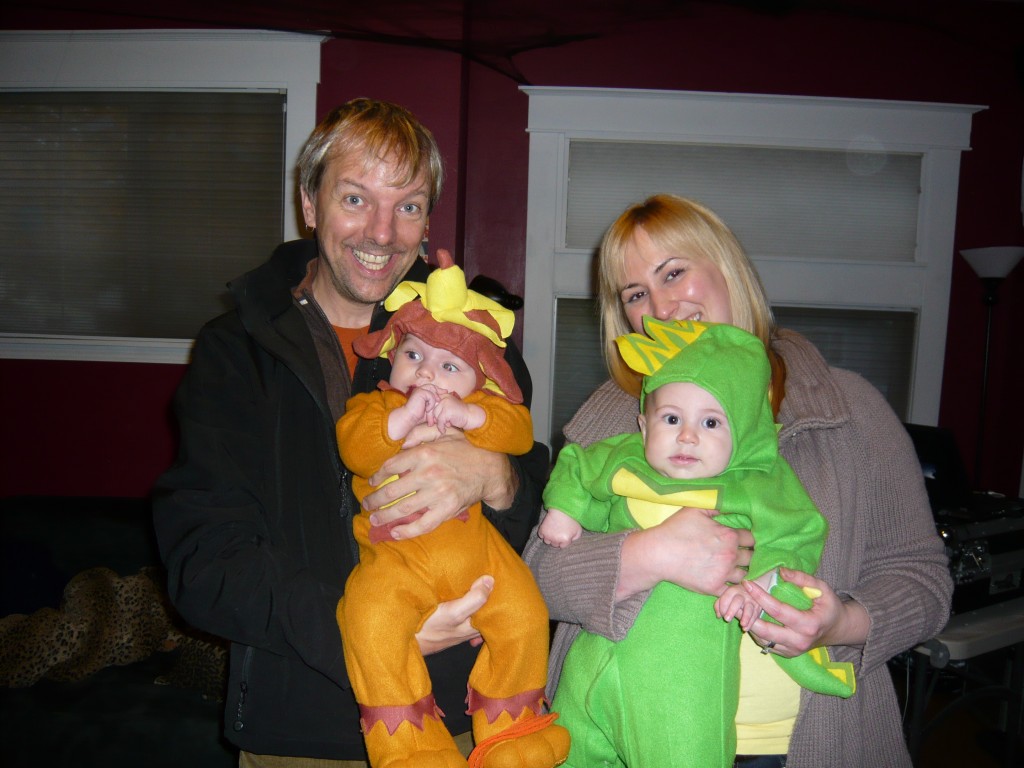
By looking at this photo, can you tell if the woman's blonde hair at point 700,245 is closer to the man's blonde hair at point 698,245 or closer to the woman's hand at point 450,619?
the man's blonde hair at point 698,245

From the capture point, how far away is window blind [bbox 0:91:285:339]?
395 centimetres

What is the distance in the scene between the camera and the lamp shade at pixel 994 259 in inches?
155

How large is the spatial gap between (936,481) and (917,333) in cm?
195

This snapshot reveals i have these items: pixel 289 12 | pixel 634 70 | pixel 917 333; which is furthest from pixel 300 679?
pixel 917 333

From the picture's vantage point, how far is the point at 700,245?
4.47ft

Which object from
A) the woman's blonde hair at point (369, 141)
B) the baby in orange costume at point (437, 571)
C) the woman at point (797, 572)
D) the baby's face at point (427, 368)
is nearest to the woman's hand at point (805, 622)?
the woman at point (797, 572)

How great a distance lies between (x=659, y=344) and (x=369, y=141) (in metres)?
0.68

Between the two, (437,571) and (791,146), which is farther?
(791,146)

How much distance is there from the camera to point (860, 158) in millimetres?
4320

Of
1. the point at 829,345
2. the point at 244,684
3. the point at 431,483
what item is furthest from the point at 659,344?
the point at 829,345

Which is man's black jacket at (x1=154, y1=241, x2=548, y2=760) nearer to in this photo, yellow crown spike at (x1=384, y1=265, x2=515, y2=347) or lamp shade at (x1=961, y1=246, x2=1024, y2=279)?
yellow crown spike at (x1=384, y1=265, x2=515, y2=347)

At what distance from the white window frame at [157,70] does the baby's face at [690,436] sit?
3.15 metres

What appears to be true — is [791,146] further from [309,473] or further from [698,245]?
[309,473]

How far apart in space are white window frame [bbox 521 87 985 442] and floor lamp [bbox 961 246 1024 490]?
0.89 feet
